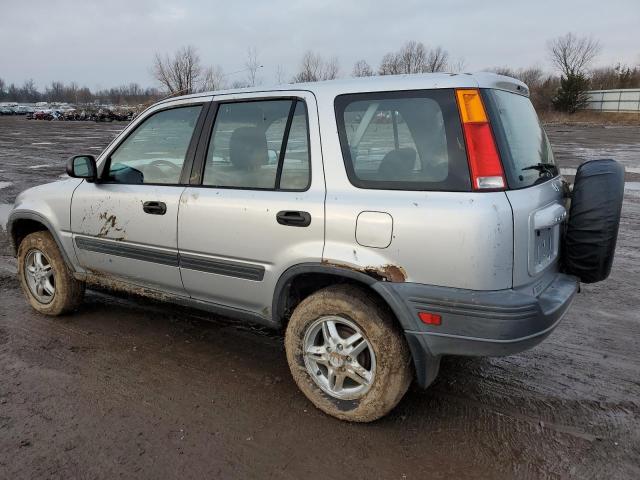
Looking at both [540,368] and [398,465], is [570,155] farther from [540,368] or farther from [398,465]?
[398,465]

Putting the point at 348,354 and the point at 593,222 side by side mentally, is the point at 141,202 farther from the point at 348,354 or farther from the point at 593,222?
the point at 593,222

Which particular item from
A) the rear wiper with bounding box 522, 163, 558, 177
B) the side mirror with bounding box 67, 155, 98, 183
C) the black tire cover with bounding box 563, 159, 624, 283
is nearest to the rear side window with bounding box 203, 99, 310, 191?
the side mirror with bounding box 67, 155, 98, 183

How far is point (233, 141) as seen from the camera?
338cm

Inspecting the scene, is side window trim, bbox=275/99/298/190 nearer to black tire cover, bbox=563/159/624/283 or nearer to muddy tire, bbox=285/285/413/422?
muddy tire, bbox=285/285/413/422

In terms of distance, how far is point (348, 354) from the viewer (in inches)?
115

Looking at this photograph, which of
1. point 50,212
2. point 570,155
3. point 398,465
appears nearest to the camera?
point 398,465

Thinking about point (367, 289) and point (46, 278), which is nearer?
point (367, 289)


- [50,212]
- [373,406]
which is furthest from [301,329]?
[50,212]

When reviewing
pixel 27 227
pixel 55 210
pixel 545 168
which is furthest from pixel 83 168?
pixel 545 168

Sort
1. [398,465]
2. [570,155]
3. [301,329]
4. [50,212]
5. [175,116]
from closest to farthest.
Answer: [398,465] < [301,329] < [175,116] < [50,212] < [570,155]

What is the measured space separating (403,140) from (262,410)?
1768 millimetres

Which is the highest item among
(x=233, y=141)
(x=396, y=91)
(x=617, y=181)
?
(x=396, y=91)

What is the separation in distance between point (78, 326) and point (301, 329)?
227 centimetres

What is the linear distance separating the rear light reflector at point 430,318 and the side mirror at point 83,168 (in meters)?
2.67
